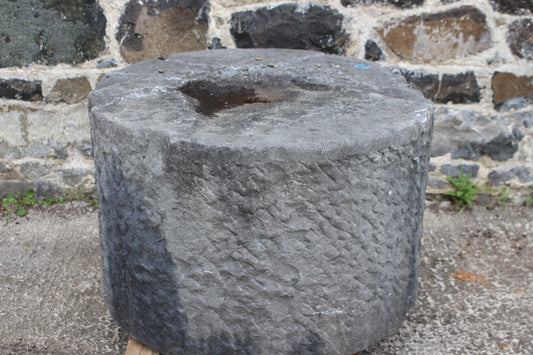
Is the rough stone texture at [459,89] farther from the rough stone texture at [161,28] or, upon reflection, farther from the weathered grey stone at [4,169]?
the weathered grey stone at [4,169]

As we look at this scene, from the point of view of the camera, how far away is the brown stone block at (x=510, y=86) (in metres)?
2.41

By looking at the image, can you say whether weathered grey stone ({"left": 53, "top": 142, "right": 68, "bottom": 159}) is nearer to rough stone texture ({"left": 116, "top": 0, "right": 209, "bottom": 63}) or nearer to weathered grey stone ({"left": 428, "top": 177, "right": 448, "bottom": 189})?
rough stone texture ({"left": 116, "top": 0, "right": 209, "bottom": 63})

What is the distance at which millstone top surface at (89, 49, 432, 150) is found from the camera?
1.31m

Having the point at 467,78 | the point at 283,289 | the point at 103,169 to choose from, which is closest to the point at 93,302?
the point at 103,169

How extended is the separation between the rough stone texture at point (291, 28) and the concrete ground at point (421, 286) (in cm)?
95

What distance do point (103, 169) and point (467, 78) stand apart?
5.60ft

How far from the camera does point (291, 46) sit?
2.43 meters

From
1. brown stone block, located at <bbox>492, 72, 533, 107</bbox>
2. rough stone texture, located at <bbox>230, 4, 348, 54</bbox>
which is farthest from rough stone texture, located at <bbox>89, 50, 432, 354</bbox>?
brown stone block, located at <bbox>492, 72, 533, 107</bbox>

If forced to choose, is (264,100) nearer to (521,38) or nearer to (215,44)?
(215,44)

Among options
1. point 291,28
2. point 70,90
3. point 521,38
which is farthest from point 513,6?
point 70,90

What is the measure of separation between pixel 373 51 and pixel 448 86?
0.38 m

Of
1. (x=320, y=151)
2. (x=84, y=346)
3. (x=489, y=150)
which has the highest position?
(x=320, y=151)

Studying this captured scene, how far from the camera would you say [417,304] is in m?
1.94

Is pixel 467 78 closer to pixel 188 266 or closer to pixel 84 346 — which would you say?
pixel 188 266
